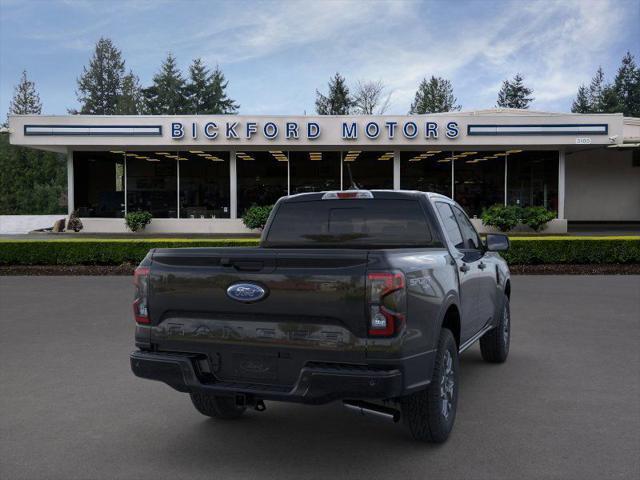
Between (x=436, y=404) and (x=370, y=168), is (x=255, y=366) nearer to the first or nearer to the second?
(x=436, y=404)

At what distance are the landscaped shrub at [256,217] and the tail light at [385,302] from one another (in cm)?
2187

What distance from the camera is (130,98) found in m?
75.3

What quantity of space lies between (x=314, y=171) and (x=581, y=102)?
6505 centimetres

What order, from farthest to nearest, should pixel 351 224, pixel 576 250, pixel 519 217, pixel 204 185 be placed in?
pixel 204 185, pixel 519 217, pixel 576 250, pixel 351 224

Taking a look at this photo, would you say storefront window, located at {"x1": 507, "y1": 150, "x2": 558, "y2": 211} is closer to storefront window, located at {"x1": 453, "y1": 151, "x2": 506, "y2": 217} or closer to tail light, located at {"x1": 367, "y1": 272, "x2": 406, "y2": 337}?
storefront window, located at {"x1": 453, "y1": 151, "x2": 506, "y2": 217}

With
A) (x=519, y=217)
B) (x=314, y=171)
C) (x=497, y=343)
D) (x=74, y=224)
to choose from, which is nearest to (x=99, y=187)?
(x=74, y=224)

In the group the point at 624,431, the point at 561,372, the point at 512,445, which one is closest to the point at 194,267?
the point at 512,445

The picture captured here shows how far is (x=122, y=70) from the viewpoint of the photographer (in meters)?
81.6

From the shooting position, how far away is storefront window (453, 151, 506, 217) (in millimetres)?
28062

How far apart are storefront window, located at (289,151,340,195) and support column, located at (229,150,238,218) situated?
2.43m

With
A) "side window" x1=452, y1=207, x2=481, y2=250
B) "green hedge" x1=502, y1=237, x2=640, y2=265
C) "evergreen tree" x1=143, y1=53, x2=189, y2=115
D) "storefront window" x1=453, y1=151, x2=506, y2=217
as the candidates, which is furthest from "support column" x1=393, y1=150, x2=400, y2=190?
"evergreen tree" x1=143, y1=53, x2=189, y2=115

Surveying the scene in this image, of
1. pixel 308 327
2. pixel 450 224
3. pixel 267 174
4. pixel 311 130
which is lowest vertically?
pixel 308 327

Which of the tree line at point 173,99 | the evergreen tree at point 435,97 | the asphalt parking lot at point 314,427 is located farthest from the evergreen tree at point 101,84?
the asphalt parking lot at point 314,427

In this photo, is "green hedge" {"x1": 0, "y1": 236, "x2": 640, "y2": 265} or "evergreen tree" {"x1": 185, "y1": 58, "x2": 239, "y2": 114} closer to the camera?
"green hedge" {"x1": 0, "y1": 236, "x2": 640, "y2": 265}
